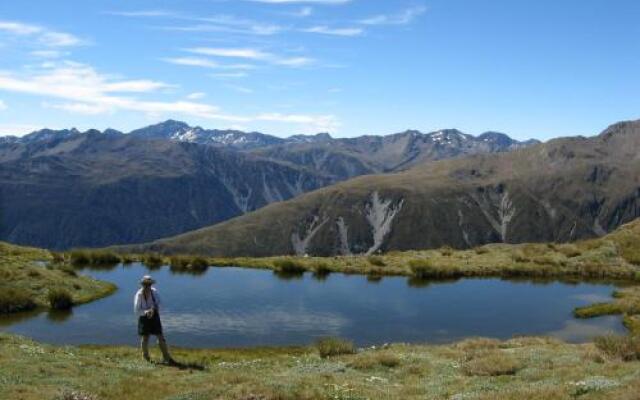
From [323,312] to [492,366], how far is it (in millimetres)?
31861

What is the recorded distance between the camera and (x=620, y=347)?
98.7ft

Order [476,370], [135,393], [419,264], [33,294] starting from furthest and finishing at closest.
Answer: [419,264] < [33,294] < [476,370] < [135,393]

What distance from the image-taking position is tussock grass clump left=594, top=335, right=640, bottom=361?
2943cm

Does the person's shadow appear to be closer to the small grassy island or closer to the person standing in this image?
the small grassy island

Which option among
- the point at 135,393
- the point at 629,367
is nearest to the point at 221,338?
the point at 135,393

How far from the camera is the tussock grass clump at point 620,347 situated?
2943cm

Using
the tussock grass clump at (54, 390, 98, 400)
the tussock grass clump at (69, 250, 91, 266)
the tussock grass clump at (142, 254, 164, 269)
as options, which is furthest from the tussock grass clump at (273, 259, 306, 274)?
the tussock grass clump at (54, 390, 98, 400)

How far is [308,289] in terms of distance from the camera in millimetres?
73188

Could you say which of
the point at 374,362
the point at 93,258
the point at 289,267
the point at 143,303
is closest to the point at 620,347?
the point at 374,362

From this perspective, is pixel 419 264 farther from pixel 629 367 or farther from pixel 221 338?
pixel 629 367

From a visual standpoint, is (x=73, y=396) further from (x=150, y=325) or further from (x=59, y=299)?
(x=59, y=299)

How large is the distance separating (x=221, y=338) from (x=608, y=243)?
6874 centimetres

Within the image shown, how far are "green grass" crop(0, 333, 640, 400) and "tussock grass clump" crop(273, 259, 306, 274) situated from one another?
158 ft

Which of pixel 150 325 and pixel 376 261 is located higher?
pixel 150 325
